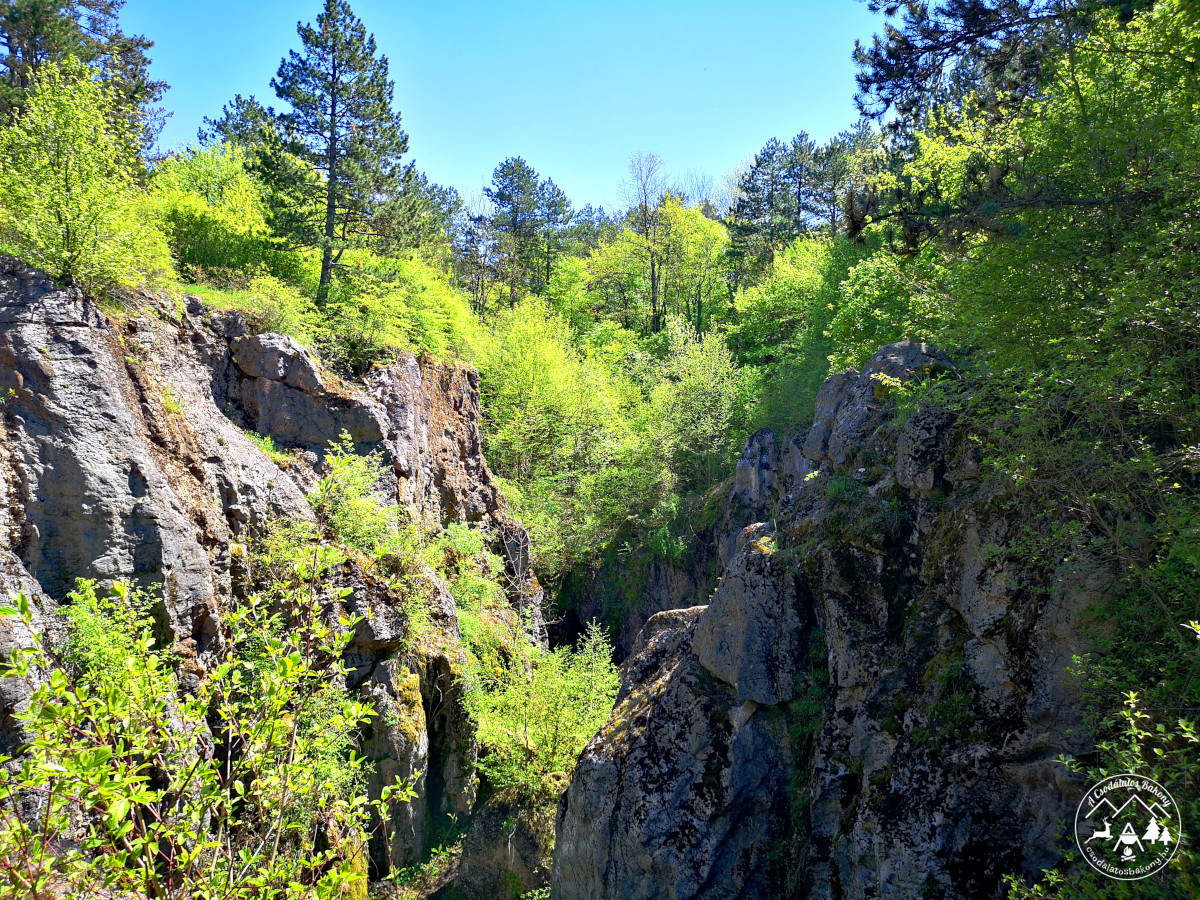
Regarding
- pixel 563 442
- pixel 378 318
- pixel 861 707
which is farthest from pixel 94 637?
pixel 563 442

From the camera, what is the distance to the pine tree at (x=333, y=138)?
18969 mm

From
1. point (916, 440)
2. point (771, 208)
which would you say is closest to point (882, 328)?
point (916, 440)

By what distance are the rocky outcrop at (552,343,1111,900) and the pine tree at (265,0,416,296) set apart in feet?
52.8

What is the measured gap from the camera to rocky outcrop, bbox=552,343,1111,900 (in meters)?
6.07

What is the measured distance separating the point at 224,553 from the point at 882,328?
16.1 metres

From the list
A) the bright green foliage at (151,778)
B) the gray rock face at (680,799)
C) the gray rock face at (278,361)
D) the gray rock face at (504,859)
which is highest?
the gray rock face at (278,361)

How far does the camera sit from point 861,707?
7.54 meters

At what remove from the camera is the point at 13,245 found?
10.2m

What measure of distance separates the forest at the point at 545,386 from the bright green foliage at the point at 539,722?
84mm

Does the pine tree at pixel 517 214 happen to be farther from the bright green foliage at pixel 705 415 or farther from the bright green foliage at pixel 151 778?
the bright green foliage at pixel 151 778

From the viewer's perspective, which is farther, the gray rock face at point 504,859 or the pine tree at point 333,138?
the pine tree at point 333,138

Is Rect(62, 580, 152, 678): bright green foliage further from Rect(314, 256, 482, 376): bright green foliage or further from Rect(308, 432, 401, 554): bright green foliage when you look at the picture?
Rect(314, 256, 482, 376): bright green foliage

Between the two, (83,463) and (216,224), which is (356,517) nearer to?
(83,463)

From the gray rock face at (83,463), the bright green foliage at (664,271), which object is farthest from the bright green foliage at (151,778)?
the bright green foliage at (664,271)
